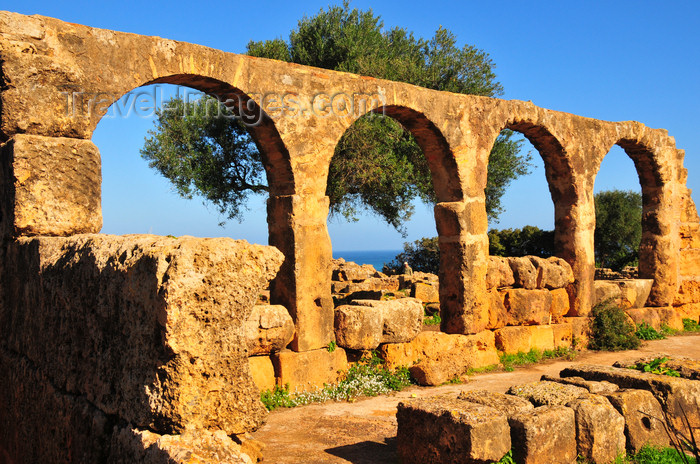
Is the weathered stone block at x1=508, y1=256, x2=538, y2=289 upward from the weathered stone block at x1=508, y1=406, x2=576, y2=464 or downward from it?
upward

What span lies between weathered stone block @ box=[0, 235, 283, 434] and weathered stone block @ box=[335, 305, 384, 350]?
3.99 meters

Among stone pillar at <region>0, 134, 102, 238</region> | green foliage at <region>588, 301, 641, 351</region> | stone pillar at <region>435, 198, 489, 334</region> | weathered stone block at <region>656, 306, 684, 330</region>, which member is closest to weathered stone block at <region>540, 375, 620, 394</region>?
stone pillar at <region>435, 198, 489, 334</region>

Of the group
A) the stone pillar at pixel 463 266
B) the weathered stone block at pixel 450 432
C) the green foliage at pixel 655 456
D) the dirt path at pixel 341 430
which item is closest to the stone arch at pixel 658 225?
the stone pillar at pixel 463 266

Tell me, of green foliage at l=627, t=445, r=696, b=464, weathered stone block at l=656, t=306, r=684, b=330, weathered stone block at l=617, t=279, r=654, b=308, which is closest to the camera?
green foliage at l=627, t=445, r=696, b=464

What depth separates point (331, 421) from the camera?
601 centimetres

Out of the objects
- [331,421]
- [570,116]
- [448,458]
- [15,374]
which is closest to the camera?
[448,458]

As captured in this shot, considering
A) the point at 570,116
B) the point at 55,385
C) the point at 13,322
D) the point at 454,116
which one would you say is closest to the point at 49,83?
the point at 13,322

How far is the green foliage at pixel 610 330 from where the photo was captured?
32.3 ft

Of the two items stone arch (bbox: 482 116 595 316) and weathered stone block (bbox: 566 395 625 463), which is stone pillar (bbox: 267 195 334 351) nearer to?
weathered stone block (bbox: 566 395 625 463)

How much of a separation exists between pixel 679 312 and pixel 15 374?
11.5 m

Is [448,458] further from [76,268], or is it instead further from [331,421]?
[76,268]

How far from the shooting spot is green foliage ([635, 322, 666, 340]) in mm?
10672

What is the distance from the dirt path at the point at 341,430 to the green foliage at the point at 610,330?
2442 mm

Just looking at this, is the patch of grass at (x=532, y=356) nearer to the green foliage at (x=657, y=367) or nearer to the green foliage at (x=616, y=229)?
the green foliage at (x=657, y=367)
